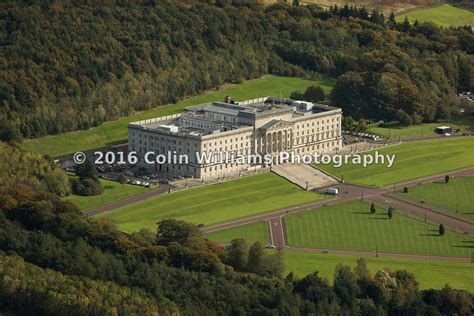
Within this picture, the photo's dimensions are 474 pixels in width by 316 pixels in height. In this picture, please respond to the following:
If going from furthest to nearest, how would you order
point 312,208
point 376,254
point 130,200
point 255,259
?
point 312,208, point 130,200, point 376,254, point 255,259

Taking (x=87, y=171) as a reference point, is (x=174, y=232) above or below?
above

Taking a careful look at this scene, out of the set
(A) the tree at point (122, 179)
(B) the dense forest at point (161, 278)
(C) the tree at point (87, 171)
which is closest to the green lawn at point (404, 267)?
(B) the dense forest at point (161, 278)

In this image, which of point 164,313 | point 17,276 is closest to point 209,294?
point 164,313

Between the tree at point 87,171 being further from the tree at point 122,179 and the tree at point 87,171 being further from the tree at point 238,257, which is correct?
the tree at point 238,257

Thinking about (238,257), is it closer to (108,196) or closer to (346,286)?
(346,286)

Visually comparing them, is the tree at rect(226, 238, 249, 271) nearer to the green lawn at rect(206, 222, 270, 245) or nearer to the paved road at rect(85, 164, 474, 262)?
Result: the green lawn at rect(206, 222, 270, 245)

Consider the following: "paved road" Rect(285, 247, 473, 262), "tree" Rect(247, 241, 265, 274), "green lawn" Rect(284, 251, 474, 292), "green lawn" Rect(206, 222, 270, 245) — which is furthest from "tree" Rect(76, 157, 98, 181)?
"tree" Rect(247, 241, 265, 274)

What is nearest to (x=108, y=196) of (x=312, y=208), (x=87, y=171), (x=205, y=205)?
(x=87, y=171)
